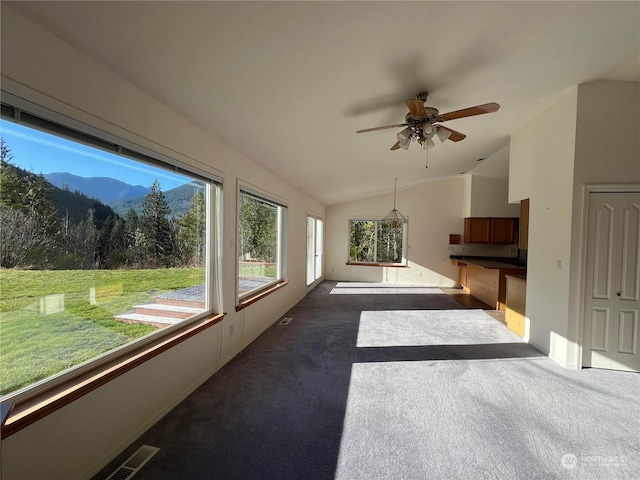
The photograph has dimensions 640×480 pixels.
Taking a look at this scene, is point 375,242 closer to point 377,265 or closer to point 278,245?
point 377,265

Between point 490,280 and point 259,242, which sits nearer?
point 259,242

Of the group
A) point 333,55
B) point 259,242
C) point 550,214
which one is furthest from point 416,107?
point 259,242

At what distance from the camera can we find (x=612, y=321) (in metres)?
2.96

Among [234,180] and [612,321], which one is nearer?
[612,321]

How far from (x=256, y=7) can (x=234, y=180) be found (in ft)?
6.46

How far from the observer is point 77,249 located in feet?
5.47

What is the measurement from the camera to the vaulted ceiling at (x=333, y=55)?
1403 mm

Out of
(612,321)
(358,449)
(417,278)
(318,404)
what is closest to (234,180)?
(318,404)

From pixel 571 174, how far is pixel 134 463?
453 centimetres

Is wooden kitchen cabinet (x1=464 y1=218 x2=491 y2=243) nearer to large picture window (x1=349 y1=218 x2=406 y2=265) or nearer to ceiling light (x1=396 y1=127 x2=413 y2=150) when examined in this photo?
large picture window (x1=349 y1=218 x2=406 y2=265)

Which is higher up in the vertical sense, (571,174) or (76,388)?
(571,174)

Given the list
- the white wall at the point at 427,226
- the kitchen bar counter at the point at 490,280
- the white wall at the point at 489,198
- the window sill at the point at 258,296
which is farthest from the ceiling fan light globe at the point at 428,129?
the white wall at the point at 489,198

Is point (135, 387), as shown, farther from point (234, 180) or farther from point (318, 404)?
point (234, 180)

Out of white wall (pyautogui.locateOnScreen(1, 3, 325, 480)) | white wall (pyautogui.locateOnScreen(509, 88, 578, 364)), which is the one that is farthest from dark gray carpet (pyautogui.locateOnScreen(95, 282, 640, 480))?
white wall (pyautogui.locateOnScreen(509, 88, 578, 364))
